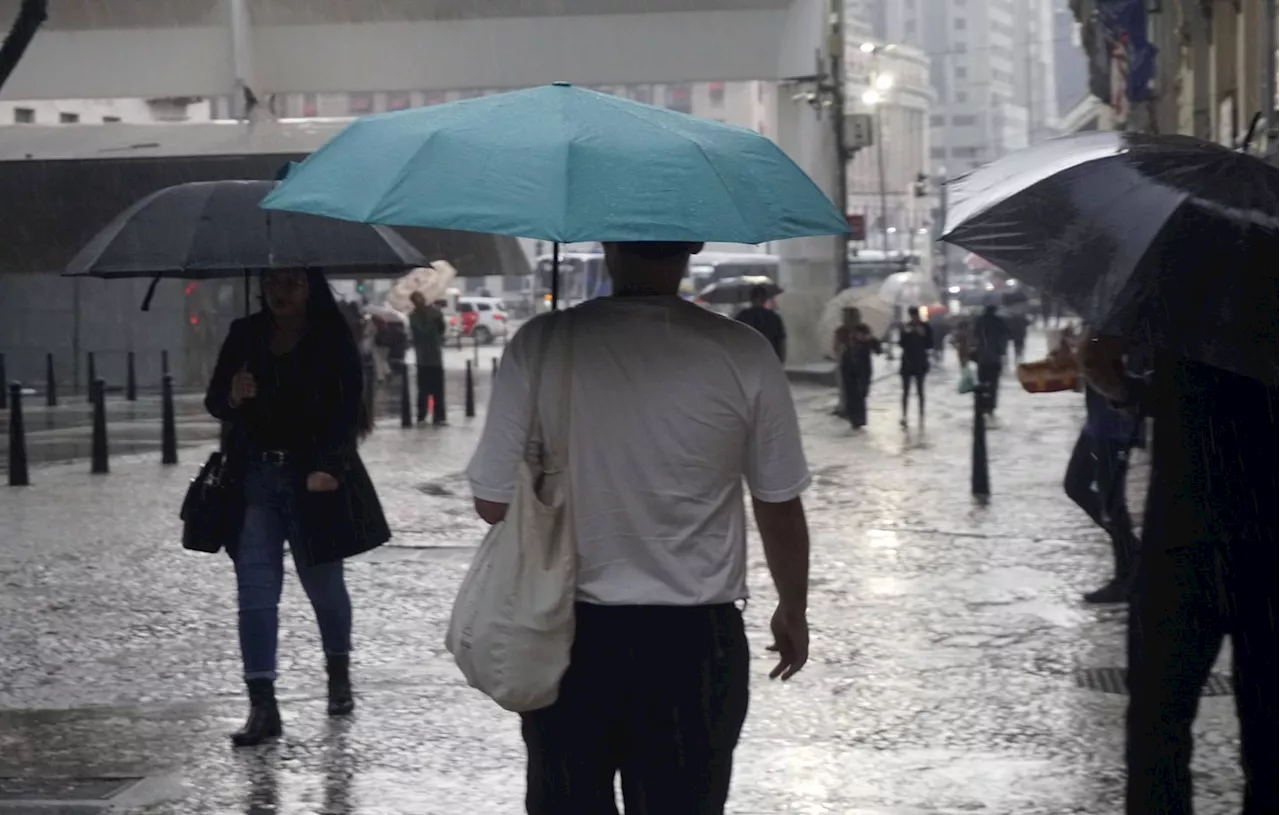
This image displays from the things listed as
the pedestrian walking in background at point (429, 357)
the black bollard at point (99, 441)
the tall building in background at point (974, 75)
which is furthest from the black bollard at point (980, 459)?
the tall building in background at point (974, 75)

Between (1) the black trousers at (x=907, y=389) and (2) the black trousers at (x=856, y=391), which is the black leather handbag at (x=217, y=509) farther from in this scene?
(1) the black trousers at (x=907, y=389)

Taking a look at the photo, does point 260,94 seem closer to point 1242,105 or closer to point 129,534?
point 1242,105

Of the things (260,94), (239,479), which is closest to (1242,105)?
(239,479)

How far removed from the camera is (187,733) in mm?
7062

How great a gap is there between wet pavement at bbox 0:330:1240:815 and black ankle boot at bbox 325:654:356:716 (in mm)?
90

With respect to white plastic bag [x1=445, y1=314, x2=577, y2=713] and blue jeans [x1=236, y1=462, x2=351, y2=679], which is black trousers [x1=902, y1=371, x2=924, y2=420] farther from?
white plastic bag [x1=445, y1=314, x2=577, y2=713]

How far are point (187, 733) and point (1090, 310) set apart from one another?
12.7 feet

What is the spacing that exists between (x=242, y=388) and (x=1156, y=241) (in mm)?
3274

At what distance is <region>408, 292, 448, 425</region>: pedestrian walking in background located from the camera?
25312mm

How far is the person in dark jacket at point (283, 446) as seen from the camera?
6699 millimetres

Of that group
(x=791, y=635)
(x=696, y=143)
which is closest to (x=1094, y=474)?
(x=791, y=635)

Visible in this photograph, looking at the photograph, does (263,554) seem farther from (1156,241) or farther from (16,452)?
(16,452)

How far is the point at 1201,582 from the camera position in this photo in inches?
181

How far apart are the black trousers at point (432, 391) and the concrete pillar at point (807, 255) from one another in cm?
1205
